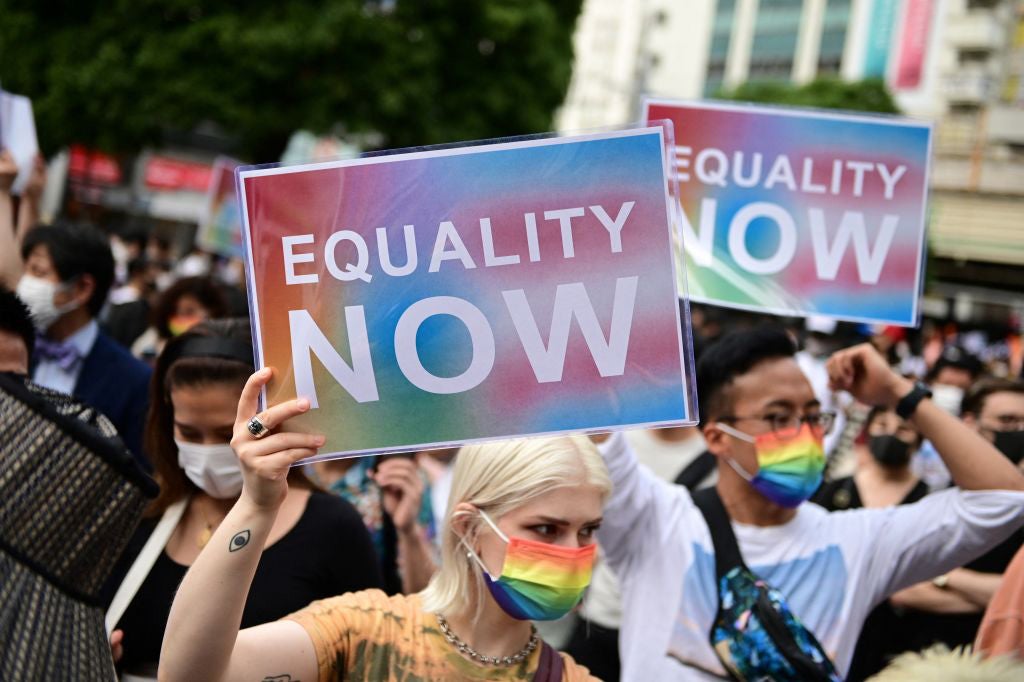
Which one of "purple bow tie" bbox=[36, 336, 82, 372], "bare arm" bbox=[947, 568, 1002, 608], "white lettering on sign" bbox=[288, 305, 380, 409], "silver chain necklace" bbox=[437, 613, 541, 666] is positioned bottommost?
"bare arm" bbox=[947, 568, 1002, 608]

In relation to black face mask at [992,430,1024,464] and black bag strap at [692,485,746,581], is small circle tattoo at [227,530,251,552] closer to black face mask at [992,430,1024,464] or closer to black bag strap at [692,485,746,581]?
black bag strap at [692,485,746,581]

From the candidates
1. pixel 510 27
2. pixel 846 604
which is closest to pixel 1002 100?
pixel 510 27

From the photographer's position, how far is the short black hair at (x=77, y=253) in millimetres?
4297

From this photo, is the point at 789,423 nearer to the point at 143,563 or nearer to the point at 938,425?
the point at 938,425

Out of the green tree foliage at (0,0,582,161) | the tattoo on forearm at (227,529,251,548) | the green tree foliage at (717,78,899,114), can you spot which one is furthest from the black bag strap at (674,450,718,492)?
the green tree foliage at (717,78,899,114)

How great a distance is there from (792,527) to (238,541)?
65.3 inches

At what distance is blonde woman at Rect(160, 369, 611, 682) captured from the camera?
1.96m

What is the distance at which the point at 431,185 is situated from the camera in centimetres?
199

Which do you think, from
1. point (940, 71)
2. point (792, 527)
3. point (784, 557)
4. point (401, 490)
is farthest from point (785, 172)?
point (940, 71)

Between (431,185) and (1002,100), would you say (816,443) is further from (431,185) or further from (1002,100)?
(1002,100)

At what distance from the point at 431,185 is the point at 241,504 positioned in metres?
0.69

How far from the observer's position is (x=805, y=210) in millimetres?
3225

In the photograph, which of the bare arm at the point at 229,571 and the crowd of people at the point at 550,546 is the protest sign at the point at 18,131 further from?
the bare arm at the point at 229,571

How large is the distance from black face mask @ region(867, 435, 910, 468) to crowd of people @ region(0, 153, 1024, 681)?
22.6 inches
